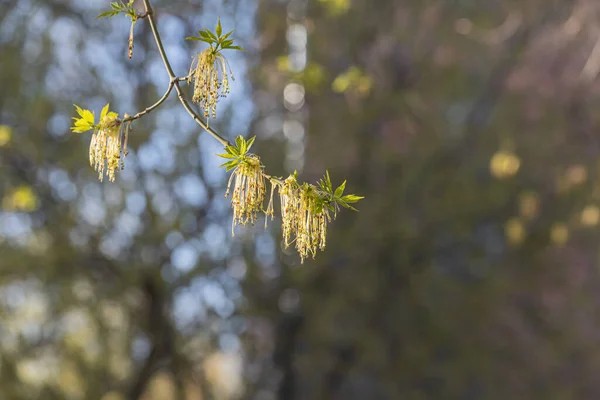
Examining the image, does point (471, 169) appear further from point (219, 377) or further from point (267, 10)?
point (219, 377)

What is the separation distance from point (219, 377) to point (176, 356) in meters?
0.37

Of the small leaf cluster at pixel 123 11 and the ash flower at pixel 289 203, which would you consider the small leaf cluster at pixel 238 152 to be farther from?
the small leaf cluster at pixel 123 11

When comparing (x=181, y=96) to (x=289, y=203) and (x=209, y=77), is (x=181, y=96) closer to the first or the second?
(x=209, y=77)

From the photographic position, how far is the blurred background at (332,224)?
356cm

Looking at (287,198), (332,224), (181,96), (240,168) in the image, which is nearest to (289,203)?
(287,198)

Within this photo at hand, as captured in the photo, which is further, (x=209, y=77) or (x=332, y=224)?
(x=332, y=224)

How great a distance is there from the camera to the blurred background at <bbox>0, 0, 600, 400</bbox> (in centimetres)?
356

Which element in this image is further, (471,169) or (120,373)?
(471,169)

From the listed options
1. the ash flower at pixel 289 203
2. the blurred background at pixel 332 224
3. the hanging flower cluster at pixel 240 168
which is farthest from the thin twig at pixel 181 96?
the blurred background at pixel 332 224

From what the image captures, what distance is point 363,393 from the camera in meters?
4.34

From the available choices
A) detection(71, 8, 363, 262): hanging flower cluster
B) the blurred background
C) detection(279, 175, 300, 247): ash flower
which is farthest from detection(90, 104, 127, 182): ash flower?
the blurred background

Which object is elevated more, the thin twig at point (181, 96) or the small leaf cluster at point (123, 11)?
the small leaf cluster at point (123, 11)

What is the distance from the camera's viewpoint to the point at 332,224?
13.3 ft

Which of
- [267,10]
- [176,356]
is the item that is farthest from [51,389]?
[267,10]
